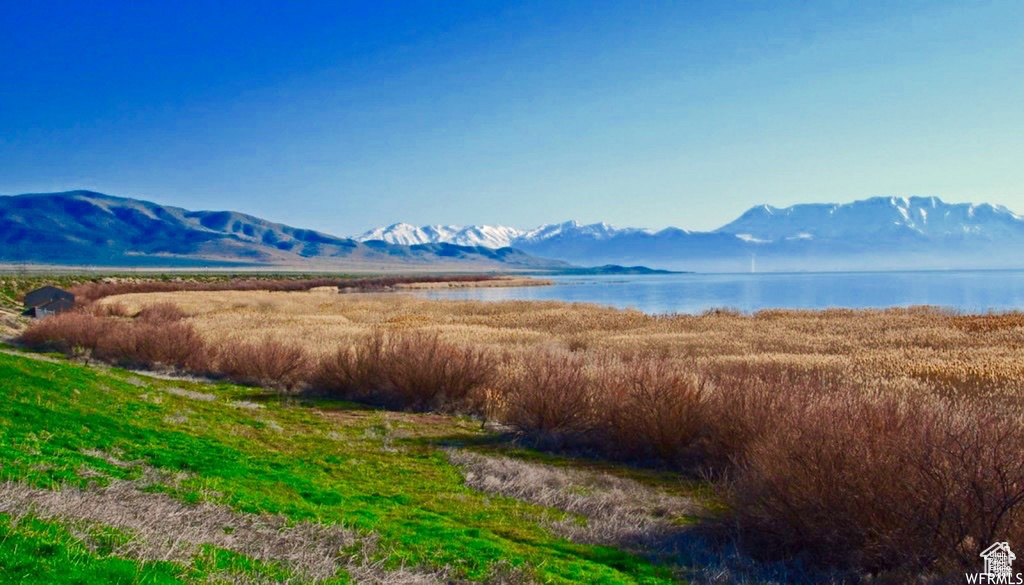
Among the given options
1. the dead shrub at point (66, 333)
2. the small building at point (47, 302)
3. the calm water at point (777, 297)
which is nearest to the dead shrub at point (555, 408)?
the dead shrub at point (66, 333)

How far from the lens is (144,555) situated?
6273 mm

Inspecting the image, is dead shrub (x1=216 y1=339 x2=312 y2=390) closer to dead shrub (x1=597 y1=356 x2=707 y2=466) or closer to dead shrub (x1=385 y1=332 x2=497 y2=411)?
dead shrub (x1=385 y1=332 x2=497 y2=411)

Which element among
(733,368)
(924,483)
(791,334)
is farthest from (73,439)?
(791,334)

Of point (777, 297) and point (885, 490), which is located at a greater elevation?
point (885, 490)

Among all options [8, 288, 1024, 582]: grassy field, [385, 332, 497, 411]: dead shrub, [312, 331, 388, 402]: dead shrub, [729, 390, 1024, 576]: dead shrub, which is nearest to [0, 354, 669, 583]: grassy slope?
[8, 288, 1024, 582]: grassy field

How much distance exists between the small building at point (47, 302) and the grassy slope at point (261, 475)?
31400 mm

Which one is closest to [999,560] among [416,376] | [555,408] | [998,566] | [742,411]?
[998,566]

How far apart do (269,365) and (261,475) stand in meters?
13.1

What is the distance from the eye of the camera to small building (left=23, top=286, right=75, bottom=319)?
44.8m

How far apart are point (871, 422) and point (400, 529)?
6079 mm

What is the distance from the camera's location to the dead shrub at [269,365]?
2328cm

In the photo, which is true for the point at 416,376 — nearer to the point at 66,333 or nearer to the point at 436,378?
the point at 436,378

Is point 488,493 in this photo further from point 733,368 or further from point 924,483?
point 733,368

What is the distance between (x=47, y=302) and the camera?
46750 mm
